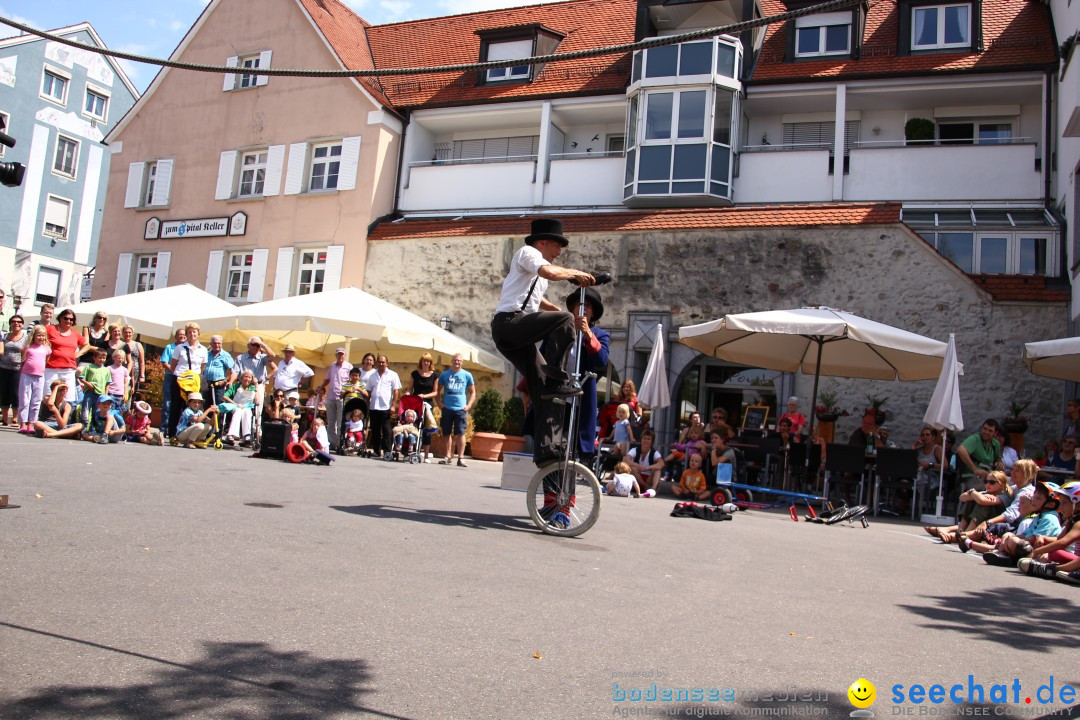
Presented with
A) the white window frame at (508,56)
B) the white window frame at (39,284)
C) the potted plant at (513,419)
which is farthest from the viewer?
the white window frame at (39,284)

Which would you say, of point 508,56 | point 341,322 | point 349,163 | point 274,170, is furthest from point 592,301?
point 274,170

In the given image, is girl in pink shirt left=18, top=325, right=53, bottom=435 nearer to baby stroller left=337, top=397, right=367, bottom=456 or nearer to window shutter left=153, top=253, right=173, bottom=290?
baby stroller left=337, top=397, right=367, bottom=456

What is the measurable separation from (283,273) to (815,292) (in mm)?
14009

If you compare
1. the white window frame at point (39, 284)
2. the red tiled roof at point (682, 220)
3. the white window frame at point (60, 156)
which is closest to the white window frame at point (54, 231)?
the white window frame at point (60, 156)

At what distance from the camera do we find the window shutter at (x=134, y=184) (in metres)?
28.8

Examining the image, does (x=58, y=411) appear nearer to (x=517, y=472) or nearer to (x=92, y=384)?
(x=92, y=384)

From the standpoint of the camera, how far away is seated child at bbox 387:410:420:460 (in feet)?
52.8

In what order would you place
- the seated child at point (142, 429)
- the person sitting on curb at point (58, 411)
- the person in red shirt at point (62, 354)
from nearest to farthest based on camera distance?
the person sitting on curb at point (58, 411), the seated child at point (142, 429), the person in red shirt at point (62, 354)

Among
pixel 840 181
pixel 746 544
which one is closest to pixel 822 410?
pixel 840 181

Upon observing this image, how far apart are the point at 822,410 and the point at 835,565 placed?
11306 mm

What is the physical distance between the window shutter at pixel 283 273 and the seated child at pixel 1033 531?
67.7ft

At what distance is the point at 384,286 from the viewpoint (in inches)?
945

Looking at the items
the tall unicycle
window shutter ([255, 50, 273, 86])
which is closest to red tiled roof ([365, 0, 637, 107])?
window shutter ([255, 50, 273, 86])

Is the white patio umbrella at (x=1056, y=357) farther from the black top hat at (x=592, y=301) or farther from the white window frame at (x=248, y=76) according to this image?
the white window frame at (x=248, y=76)
